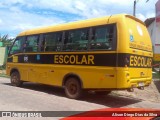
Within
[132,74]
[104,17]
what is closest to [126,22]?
[104,17]

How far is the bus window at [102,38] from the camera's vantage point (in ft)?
32.9

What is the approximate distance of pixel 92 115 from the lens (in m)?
4.11

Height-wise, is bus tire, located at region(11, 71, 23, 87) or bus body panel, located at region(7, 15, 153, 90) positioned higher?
bus body panel, located at region(7, 15, 153, 90)

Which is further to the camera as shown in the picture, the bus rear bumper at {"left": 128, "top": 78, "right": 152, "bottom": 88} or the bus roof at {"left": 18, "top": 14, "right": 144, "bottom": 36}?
the bus roof at {"left": 18, "top": 14, "right": 144, "bottom": 36}

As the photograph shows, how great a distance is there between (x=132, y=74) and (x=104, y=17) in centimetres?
213

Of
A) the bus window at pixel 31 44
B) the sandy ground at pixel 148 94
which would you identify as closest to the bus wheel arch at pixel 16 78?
the bus window at pixel 31 44

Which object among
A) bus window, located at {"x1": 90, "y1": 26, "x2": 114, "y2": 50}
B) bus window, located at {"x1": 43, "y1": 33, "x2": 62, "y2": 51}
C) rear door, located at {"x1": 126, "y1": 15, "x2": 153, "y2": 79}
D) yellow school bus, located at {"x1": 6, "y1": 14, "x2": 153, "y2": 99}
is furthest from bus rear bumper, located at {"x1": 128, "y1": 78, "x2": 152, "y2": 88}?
bus window, located at {"x1": 43, "y1": 33, "x2": 62, "y2": 51}

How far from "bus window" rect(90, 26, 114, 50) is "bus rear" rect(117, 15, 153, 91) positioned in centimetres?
46

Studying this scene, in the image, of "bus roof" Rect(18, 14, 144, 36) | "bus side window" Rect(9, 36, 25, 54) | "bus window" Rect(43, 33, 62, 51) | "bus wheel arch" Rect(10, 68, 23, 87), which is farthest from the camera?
"bus wheel arch" Rect(10, 68, 23, 87)

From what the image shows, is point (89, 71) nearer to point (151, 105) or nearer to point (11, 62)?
point (151, 105)

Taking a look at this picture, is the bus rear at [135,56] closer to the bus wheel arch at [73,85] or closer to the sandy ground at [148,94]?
the sandy ground at [148,94]

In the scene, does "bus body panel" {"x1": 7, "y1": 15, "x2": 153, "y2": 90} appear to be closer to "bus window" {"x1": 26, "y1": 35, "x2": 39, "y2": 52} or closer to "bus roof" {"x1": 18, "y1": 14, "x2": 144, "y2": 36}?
"bus roof" {"x1": 18, "y1": 14, "x2": 144, "y2": 36}

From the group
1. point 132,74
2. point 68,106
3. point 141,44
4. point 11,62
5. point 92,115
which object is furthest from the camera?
point 11,62

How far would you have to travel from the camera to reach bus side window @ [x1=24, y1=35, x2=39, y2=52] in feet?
43.6
